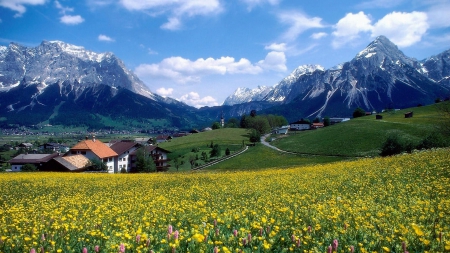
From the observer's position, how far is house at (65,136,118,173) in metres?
85.6

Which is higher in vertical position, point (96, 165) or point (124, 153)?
point (124, 153)

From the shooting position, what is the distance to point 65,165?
7025cm

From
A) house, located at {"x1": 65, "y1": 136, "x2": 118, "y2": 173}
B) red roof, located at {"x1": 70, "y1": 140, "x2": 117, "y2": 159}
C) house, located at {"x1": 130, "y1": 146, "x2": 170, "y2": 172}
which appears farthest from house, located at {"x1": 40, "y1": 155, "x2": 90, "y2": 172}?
house, located at {"x1": 130, "y1": 146, "x2": 170, "y2": 172}

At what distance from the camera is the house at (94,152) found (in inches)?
3369

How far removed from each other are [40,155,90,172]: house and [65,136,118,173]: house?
308 inches

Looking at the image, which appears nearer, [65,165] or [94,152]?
[65,165]

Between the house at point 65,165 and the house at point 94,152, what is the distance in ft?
25.6

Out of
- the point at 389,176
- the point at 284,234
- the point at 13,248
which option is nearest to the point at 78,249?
the point at 13,248

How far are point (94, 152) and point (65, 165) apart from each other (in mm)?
15236

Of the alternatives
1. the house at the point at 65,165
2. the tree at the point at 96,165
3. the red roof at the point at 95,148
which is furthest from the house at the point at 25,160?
the tree at the point at 96,165

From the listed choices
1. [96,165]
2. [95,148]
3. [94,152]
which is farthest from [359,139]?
[95,148]

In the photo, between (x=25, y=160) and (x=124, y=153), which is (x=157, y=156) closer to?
(x=124, y=153)

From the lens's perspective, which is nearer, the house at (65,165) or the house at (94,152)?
the house at (65,165)

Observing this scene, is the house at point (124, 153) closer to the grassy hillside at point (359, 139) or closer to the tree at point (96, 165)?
the tree at point (96, 165)
